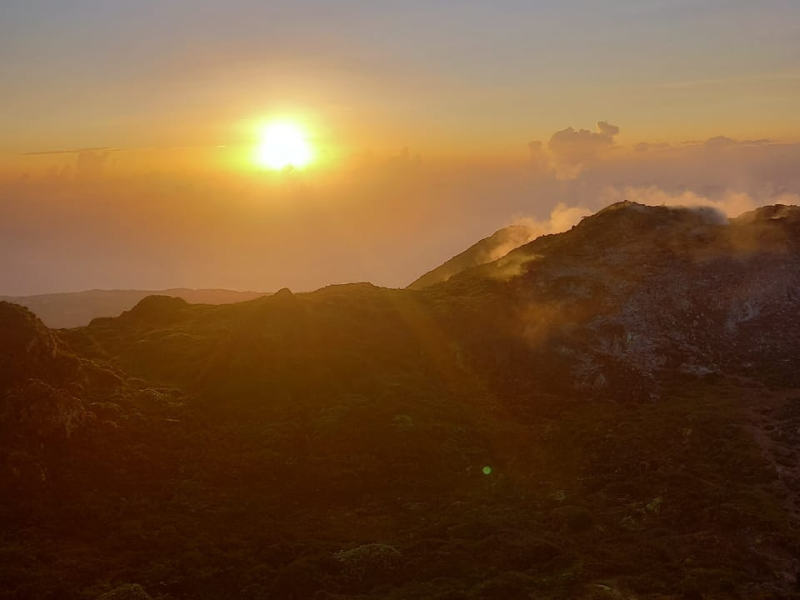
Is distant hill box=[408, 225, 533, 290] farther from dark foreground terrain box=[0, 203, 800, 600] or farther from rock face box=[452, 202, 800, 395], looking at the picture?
dark foreground terrain box=[0, 203, 800, 600]

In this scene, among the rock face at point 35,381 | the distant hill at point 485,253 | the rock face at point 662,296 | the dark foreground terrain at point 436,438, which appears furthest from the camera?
the distant hill at point 485,253

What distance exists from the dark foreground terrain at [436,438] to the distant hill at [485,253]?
211 ft

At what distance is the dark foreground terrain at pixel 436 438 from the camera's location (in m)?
38.6

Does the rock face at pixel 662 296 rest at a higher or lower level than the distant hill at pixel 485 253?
lower

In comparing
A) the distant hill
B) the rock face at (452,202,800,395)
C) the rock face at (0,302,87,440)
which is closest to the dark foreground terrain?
the rock face at (0,302,87,440)

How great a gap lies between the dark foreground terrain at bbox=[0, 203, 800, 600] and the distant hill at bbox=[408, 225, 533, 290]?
211 ft

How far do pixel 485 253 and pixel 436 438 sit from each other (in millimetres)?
109435

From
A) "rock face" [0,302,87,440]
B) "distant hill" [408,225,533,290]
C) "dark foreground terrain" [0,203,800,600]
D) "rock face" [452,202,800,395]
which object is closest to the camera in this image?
"dark foreground terrain" [0,203,800,600]

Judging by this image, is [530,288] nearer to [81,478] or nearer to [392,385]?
[392,385]

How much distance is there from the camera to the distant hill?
15775cm

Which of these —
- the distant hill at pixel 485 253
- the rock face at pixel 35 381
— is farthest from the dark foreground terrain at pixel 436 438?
the distant hill at pixel 485 253

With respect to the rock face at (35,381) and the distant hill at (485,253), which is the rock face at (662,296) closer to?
the rock face at (35,381)

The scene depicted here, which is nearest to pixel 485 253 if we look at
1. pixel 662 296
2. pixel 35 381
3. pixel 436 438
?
pixel 662 296

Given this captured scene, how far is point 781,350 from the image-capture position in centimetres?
7256
